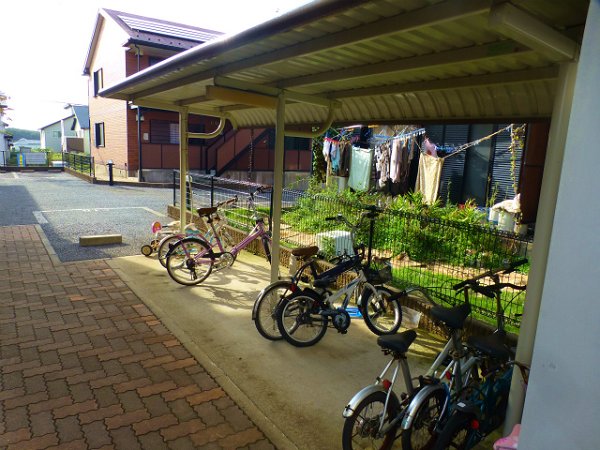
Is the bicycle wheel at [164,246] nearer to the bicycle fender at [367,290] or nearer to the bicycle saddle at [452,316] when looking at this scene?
the bicycle fender at [367,290]

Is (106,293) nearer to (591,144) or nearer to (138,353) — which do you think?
(138,353)

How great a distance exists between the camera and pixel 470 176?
10406 millimetres

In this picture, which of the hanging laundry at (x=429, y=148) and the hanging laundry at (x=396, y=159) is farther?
the hanging laundry at (x=396, y=159)

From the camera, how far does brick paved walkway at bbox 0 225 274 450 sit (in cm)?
286

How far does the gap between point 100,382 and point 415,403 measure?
8.05 ft

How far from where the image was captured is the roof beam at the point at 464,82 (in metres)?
3.26

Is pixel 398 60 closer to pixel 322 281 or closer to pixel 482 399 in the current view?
pixel 322 281

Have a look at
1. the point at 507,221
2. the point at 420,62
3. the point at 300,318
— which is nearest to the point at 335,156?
the point at 507,221

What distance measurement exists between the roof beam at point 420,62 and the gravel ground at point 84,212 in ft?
16.2

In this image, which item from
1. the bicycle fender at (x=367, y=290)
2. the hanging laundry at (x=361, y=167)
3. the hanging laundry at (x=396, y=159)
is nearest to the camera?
the bicycle fender at (x=367, y=290)

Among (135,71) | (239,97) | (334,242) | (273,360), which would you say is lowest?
(273,360)

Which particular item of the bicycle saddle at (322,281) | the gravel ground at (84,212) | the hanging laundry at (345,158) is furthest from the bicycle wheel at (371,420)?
the hanging laundry at (345,158)

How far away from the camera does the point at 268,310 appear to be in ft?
15.0

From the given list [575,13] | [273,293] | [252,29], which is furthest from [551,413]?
[273,293]
